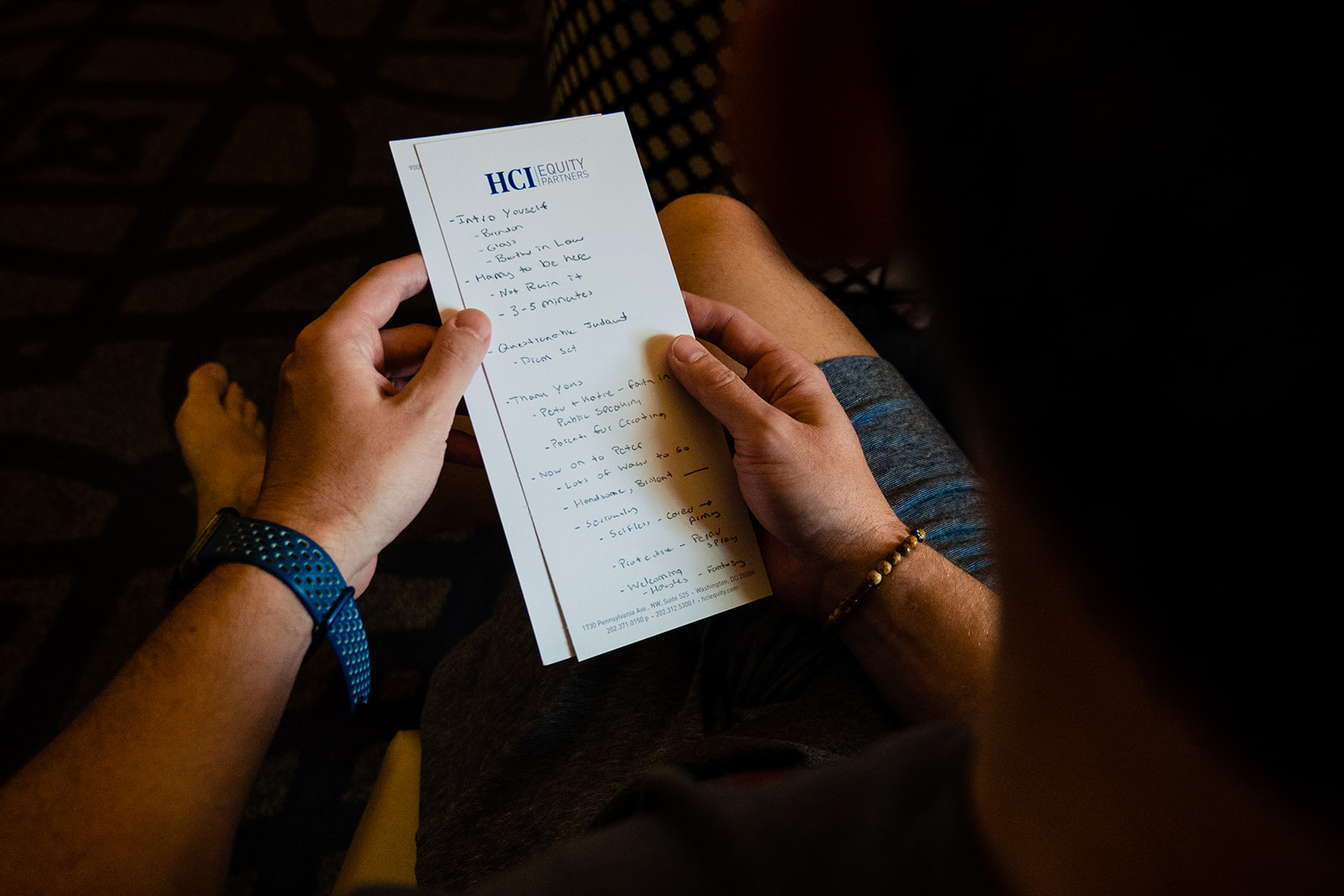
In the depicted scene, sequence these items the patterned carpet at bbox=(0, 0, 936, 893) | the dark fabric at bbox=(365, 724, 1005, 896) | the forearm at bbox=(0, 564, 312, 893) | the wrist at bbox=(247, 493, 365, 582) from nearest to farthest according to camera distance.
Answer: the dark fabric at bbox=(365, 724, 1005, 896) < the forearm at bbox=(0, 564, 312, 893) < the wrist at bbox=(247, 493, 365, 582) < the patterned carpet at bbox=(0, 0, 936, 893)

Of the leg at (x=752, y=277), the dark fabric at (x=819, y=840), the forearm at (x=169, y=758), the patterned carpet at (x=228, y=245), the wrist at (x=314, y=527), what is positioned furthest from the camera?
the patterned carpet at (x=228, y=245)

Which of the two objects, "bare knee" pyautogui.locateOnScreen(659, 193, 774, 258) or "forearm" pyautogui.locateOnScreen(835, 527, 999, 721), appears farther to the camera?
"bare knee" pyautogui.locateOnScreen(659, 193, 774, 258)

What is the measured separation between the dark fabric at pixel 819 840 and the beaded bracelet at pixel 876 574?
310 millimetres

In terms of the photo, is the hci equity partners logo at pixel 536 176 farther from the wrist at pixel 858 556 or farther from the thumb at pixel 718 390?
the wrist at pixel 858 556

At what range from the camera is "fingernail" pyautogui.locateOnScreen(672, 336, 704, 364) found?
2.07 ft

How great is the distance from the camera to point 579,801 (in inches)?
20.8

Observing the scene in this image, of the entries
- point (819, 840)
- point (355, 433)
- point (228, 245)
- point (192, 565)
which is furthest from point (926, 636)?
point (228, 245)

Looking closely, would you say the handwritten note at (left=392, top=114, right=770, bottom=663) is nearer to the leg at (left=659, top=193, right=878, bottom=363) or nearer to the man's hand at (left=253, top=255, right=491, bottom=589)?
the man's hand at (left=253, top=255, right=491, bottom=589)

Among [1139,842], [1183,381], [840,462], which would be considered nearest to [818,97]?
[1183,381]

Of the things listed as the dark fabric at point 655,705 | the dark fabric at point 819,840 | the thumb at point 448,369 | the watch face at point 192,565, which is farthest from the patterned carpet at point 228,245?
the dark fabric at point 819,840

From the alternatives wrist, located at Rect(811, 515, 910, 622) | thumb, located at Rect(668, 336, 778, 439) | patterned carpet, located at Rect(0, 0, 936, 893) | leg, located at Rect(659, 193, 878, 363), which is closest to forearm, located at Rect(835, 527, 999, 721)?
wrist, located at Rect(811, 515, 910, 622)

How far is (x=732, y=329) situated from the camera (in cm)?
70

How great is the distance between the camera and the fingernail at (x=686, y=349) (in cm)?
63

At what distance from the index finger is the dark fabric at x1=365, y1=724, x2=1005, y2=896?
45 centimetres
